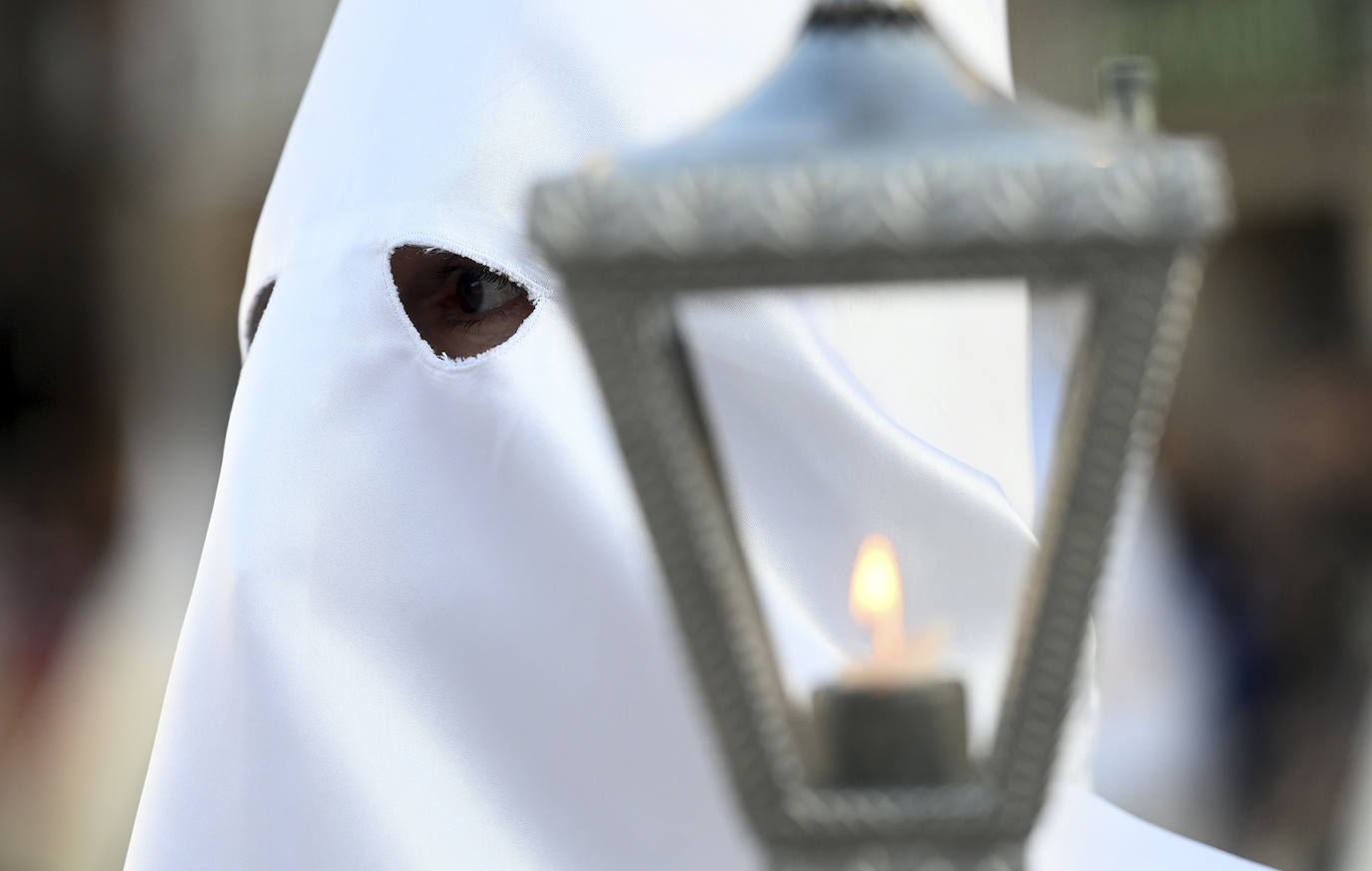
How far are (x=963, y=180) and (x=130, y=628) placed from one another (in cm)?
390

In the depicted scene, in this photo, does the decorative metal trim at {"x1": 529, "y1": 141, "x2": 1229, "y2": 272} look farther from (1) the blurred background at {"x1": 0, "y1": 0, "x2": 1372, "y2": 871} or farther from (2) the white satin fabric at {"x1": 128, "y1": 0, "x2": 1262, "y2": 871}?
(1) the blurred background at {"x1": 0, "y1": 0, "x2": 1372, "y2": 871}

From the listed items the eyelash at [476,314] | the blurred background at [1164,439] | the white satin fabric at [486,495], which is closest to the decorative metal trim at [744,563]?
the white satin fabric at [486,495]

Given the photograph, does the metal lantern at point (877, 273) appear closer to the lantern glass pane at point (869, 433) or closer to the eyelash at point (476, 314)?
the lantern glass pane at point (869, 433)

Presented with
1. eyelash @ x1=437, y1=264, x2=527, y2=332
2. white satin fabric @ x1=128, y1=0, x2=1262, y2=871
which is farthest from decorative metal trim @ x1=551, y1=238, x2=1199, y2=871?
eyelash @ x1=437, y1=264, x2=527, y2=332

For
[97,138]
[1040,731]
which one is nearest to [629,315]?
[1040,731]

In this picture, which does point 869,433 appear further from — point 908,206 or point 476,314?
point 908,206

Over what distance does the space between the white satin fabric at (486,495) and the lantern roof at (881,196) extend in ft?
2.23

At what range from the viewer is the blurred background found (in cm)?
358

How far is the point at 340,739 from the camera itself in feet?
5.46

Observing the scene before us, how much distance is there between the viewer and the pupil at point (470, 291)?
68.6 inches

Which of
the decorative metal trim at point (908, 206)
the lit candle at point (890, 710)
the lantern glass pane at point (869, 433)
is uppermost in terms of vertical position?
the lantern glass pane at point (869, 433)

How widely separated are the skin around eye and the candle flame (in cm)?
101

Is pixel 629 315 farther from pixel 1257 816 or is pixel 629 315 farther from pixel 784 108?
pixel 1257 816

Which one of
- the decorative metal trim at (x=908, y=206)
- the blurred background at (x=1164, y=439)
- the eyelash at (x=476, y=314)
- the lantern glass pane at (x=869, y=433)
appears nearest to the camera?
the decorative metal trim at (x=908, y=206)
